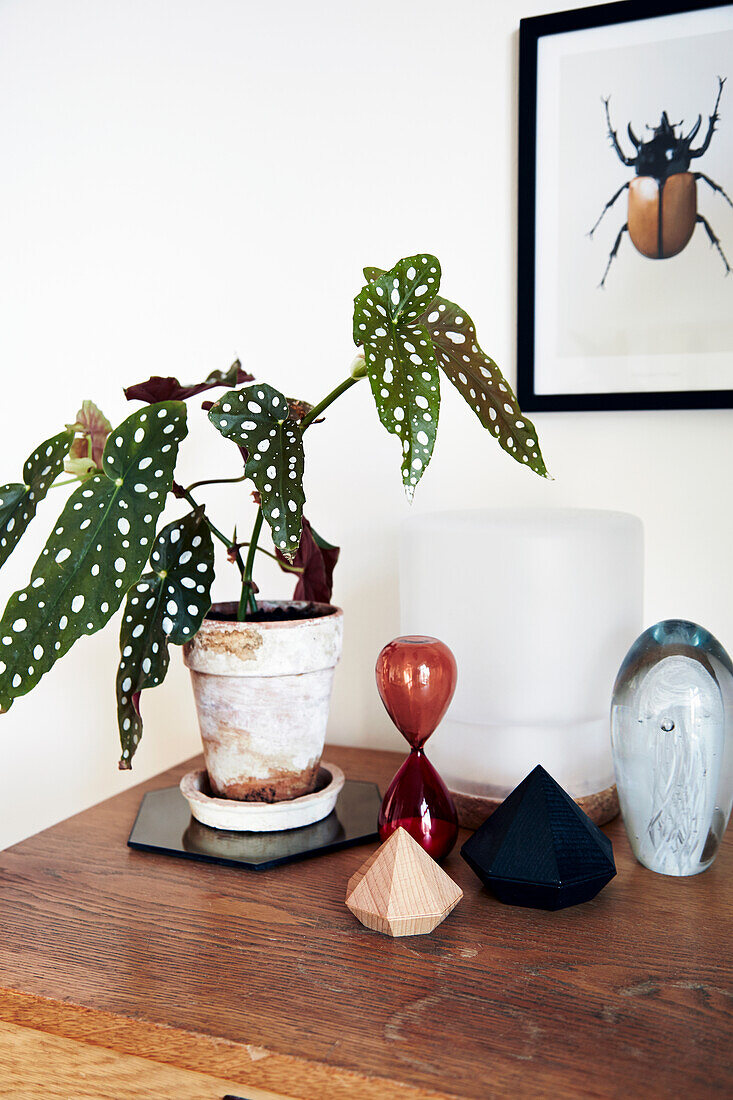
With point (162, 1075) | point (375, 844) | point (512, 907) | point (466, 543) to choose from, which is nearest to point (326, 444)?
point (466, 543)

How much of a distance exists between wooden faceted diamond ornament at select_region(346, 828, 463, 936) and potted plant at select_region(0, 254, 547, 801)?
0.19 metres

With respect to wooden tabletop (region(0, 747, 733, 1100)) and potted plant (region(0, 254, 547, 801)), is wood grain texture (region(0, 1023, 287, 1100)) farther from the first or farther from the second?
potted plant (region(0, 254, 547, 801))

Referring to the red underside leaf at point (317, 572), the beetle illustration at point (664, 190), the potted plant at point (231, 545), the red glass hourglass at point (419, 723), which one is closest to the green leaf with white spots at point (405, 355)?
the potted plant at point (231, 545)

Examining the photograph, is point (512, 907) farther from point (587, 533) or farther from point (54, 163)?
point (54, 163)

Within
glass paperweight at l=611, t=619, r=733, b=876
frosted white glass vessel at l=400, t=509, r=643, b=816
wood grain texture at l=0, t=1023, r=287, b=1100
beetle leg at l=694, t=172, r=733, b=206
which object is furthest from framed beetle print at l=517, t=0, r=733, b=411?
wood grain texture at l=0, t=1023, r=287, b=1100

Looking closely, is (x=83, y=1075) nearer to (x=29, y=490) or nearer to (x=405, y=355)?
(x=29, y=490)

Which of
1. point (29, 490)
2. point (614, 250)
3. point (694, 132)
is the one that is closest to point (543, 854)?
point (29, 490)

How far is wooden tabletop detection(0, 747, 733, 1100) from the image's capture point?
0.53 metres

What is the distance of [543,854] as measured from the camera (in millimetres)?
719

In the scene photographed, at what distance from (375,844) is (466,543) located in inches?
12.2

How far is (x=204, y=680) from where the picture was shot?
34.3 inches

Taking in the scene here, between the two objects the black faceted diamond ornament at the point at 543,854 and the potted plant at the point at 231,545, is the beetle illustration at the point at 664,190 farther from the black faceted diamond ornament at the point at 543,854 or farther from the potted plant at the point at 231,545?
the black faceted diamond ornament at the point at 543,854

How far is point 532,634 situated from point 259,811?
0.32 meters

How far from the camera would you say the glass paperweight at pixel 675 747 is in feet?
2.47
